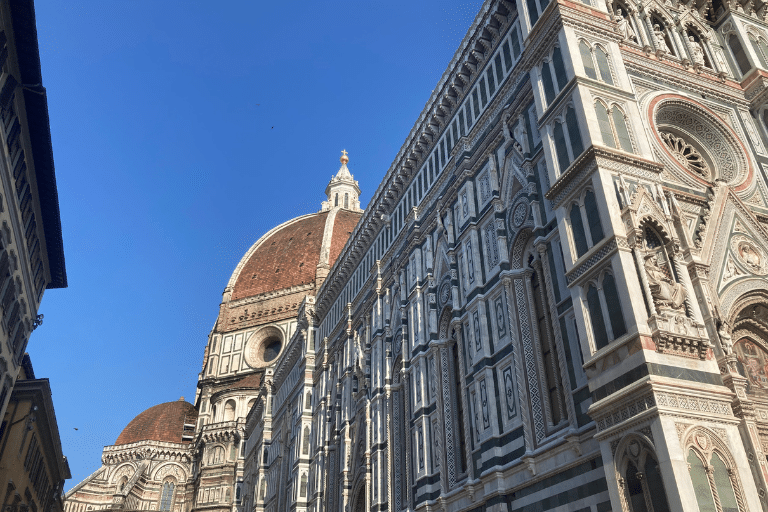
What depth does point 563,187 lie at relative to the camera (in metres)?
14.3

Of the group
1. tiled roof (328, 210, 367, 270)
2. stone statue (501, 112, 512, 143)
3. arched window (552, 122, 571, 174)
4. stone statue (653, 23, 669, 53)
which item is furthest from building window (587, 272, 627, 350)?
tiled roof (328, 210, 367, 270)

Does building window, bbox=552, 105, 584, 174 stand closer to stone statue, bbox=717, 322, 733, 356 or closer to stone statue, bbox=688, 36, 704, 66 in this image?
stone statue, bbox=717, 322, 733, 356

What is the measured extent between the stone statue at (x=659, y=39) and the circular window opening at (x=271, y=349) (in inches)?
1991

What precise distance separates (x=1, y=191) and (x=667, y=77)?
18.4 m

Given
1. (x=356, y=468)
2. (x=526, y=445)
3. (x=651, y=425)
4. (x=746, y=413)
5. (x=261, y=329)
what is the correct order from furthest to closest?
(x=261, y=329) < (x=356, y=468) < (x=526, y=445) < (x=746, y=413) < (x=651, y=425)

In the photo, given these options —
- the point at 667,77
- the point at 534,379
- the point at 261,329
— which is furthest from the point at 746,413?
the point at 261,329

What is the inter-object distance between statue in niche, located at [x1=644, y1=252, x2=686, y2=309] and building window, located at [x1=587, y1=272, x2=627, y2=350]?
0.69 metres

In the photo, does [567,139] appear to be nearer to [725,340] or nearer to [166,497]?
[725,340]

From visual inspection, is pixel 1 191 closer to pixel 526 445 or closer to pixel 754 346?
pixel 526 445

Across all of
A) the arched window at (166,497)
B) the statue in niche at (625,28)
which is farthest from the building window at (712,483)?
the arched window at (166,497)

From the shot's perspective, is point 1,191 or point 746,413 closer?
point 746,413

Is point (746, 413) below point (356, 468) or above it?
below

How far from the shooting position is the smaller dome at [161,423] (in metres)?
64.8

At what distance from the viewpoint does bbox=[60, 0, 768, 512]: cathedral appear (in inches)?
447
